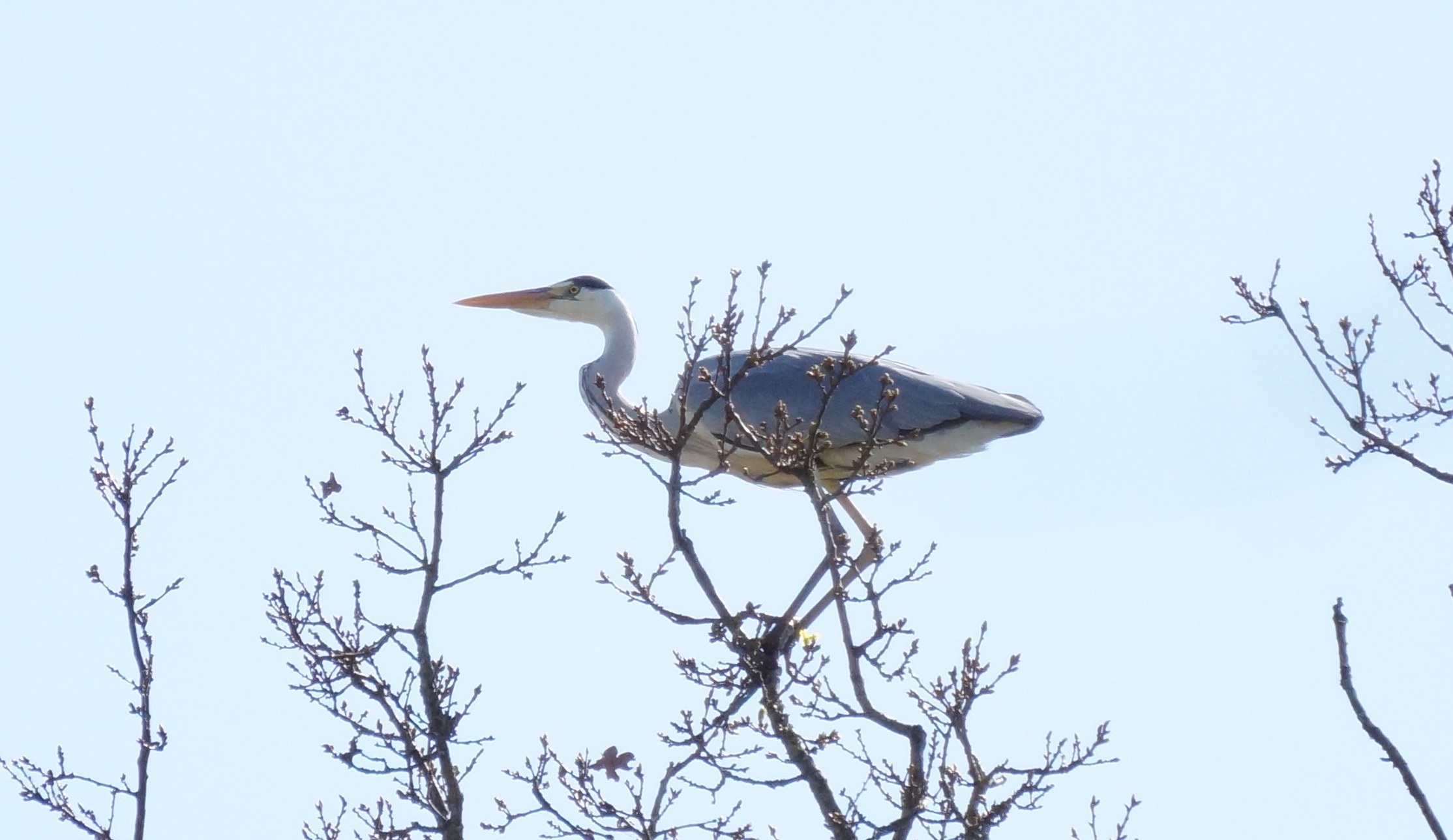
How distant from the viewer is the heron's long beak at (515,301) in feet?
37.7

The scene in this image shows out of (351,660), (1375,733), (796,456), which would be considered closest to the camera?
(1375,733)

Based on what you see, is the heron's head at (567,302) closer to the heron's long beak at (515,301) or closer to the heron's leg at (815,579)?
the heron's long beak at (515,301)

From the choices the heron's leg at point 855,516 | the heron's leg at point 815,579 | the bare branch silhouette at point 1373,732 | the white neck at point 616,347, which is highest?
the white neck at point 616,347

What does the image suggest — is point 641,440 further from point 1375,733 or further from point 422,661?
point 1375,733

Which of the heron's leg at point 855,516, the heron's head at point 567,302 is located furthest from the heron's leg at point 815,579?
the heron's head at point 567,302

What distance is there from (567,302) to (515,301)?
0.44 metres

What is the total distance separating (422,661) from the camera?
4609 mm

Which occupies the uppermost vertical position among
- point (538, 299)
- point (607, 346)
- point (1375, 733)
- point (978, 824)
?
point (538, 299)

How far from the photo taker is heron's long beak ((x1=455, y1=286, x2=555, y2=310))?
1148cm

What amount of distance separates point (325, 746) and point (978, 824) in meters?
1.96

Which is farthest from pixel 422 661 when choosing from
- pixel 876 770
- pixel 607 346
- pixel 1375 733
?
pixel 607 346

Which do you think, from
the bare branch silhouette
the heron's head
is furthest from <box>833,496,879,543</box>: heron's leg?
the bare branch silhouette

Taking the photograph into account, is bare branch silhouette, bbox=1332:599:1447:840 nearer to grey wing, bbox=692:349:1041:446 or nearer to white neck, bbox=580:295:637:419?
grey wing, bbox=692:349:1041:446

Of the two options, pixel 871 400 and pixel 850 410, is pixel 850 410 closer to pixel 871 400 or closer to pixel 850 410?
pixel 850 410
